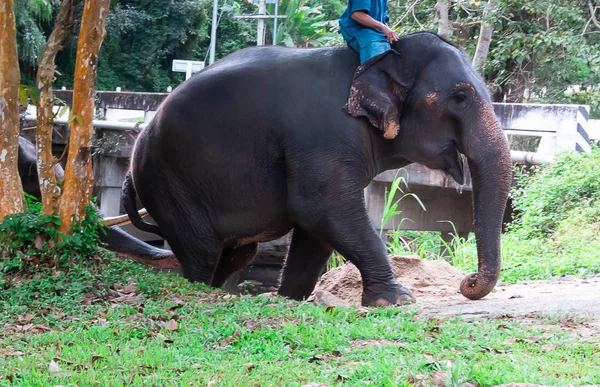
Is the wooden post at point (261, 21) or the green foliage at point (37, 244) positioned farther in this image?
the wooden post at point (261, 21)

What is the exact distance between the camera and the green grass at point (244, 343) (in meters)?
4.12

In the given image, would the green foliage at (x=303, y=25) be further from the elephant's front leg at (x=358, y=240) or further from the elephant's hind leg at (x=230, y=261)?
the elephant's front leg at (x=358, y=240)

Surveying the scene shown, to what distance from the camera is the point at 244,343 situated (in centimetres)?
484

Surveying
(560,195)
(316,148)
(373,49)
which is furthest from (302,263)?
(560,195)

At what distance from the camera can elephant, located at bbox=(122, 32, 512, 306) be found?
6852 mm

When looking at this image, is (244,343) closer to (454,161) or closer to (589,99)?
(454,161)

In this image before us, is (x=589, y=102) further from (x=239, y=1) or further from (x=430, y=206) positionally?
(x=239, y=1)

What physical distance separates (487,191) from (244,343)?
2.71 m

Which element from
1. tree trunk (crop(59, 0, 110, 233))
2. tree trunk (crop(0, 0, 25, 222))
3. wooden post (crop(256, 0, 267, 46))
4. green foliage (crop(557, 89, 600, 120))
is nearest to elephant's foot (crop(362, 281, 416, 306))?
tree trunk (crop(59, 0, 110, 233))

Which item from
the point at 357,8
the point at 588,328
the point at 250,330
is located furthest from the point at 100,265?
the point at 588,328

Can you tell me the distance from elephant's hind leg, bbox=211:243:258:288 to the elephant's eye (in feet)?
8.03

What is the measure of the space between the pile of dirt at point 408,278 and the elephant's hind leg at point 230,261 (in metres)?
0.86

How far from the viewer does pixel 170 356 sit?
4.57 m

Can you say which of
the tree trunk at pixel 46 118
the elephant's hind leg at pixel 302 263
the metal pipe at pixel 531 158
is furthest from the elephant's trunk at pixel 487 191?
the metal pipe at pixel 531 158
